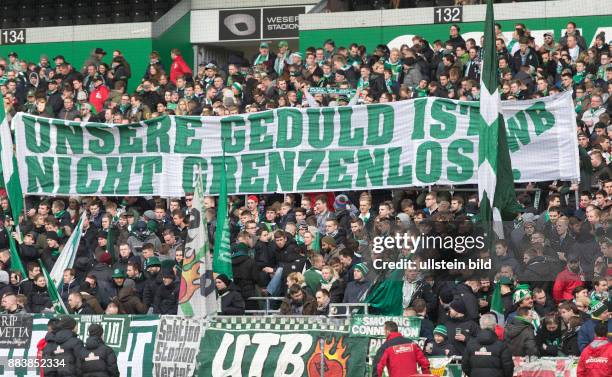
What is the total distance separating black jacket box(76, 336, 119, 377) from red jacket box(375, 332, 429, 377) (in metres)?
3.37

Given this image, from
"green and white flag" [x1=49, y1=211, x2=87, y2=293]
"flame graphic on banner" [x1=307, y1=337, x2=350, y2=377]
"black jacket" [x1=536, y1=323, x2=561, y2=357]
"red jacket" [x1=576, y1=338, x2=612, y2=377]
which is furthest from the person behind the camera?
"green and white flag" [x1=49, y1=211, x2=87, y2=293]

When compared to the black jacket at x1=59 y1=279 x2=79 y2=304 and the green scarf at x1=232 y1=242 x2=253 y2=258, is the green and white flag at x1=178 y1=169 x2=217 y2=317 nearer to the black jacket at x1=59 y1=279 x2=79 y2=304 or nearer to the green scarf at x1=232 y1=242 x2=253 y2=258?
the green scarf at x1=232 y1=242 x2=253 y2=258

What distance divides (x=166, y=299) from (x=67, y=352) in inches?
85.6

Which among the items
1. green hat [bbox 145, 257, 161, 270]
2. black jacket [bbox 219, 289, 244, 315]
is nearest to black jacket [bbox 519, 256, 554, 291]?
black jacket [bbox 219, 289, 244, 315]

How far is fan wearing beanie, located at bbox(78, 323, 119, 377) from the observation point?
1655 centimetres

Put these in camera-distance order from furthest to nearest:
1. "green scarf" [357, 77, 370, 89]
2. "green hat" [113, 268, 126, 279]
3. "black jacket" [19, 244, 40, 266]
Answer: "green scarf" [357, 77, 370, 89] → "black jacket" [19, 244, 40, 266] → "green hat" [113, 268, 126, 279]

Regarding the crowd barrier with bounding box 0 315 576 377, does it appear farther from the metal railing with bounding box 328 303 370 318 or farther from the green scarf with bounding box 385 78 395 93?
the green scarf with bounding box 385 78 395 93

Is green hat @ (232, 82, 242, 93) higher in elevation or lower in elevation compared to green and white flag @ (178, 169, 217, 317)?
higher

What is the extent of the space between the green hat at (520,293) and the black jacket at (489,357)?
4.47 ft

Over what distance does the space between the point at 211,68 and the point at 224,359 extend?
27.9ft

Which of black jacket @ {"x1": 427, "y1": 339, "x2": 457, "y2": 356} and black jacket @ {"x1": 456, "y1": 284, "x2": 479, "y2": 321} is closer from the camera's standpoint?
black jacket @ {"x1": 427, "y1": 339, "x2": 457, "y2": 356}

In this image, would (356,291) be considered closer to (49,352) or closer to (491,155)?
(491,155)

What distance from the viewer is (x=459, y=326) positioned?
16234 mm

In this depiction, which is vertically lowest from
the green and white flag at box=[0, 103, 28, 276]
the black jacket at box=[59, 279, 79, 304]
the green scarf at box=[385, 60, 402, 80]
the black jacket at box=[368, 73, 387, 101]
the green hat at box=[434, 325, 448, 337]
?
the green hat at box=[434, 325, 448, 337]
